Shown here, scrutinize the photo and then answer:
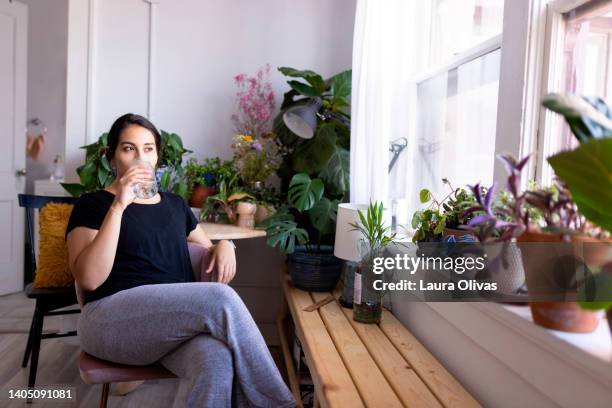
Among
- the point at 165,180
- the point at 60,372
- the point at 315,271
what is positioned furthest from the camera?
the point at 165,180

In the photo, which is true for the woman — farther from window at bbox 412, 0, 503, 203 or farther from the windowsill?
window at bbox 412, 0, 503, 203

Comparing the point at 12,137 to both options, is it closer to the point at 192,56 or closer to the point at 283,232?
the point at 192,56

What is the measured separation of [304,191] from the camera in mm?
2365

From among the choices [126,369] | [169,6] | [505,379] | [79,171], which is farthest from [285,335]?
[169,6]

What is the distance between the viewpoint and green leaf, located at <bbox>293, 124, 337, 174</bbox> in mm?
2541

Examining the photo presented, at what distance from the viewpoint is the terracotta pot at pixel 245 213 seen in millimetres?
2607

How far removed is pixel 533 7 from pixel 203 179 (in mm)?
2016

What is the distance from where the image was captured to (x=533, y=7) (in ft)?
4.08

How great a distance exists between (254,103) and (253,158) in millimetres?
459

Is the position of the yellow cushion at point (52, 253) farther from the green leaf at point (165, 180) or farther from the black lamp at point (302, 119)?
the black lamp at point (302, 119)

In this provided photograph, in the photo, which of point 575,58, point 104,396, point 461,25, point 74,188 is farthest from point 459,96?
point 74,188

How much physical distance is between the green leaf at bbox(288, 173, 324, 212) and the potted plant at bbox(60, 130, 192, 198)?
71 cm

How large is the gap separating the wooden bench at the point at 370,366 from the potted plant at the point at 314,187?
0.38 m

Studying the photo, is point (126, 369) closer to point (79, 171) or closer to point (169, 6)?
point (79, 171)
